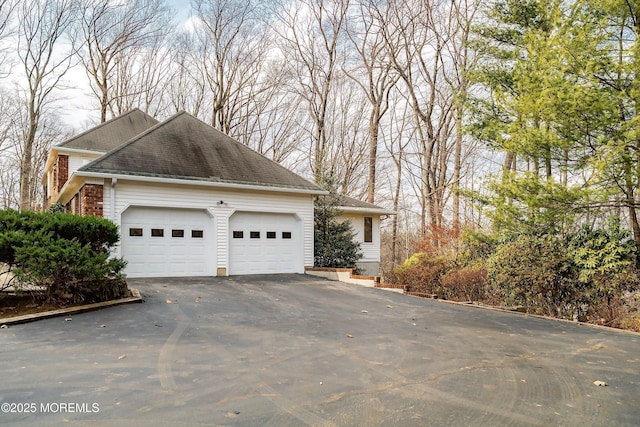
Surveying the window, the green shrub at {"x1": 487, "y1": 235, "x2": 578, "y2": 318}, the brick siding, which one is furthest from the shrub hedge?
the brick siding

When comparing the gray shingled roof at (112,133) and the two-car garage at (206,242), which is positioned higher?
the gray shingled roof at (112,133)

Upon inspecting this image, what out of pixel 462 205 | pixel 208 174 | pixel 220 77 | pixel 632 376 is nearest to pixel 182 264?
pixel 208 174

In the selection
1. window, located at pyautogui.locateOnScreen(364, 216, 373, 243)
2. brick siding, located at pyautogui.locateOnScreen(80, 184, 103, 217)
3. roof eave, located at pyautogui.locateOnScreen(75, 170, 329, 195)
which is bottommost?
window, located at pyautogui.locateOnScreen(364, 216, 373, 243)

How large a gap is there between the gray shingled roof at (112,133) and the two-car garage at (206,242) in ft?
24.5

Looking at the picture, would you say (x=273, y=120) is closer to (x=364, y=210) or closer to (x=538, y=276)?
(x=364, y=210)

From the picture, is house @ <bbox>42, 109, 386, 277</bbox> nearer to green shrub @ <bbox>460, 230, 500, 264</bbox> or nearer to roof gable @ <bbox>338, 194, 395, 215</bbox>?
roof gable @ <bbox>338, 194, 395, 215</bbox>

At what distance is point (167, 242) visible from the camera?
12570mm

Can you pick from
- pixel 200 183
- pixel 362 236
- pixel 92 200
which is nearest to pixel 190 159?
pixel 200 183

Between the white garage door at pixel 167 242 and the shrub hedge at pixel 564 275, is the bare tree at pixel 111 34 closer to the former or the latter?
the white garage door at pixel 167 242

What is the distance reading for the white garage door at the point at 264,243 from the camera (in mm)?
13656

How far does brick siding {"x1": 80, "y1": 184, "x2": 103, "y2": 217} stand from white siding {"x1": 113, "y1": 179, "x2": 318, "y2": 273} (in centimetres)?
17

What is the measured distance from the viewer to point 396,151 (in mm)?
28781

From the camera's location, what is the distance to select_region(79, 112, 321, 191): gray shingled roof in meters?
12.3

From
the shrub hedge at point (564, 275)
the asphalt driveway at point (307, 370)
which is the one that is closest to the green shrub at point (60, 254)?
the asphalt driveway at point (307, 370)
